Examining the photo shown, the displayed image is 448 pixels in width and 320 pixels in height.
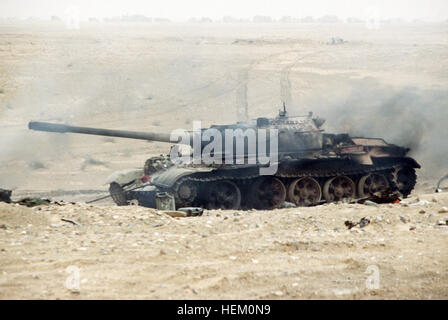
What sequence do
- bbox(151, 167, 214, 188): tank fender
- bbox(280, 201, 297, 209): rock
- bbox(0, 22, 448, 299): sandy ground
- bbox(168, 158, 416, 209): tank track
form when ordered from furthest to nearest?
bbox(280, 201, 297, 209): rock → bbox(168, 158, 416, 209): tank track → bbox(151, 167, 214, 188): tank fender → bbox(0, 22, 448, 299): sandy ground

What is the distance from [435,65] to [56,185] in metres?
28.4

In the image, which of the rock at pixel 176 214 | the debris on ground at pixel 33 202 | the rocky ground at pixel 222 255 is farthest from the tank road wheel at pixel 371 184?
the debris on ground at pixel 33 202

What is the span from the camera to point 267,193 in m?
16.3

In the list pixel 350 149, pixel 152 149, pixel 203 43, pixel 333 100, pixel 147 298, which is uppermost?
pixel 203 43

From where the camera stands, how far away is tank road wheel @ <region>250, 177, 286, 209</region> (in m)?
16.2

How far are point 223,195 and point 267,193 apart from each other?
121 cm

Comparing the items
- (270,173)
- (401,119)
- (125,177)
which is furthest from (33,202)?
(401,119)

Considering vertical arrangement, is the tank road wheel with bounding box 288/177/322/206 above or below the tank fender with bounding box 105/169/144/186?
below

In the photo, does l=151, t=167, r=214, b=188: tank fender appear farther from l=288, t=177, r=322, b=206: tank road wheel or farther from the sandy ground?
l=288, t=177, r=322, b=206: tank road wheel

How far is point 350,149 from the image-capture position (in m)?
17.2

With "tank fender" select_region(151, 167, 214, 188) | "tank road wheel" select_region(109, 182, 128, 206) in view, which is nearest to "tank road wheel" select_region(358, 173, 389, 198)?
"tank fender" select_region(151, 167, 214, 188)

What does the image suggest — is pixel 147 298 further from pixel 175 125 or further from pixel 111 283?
pixel 175 125

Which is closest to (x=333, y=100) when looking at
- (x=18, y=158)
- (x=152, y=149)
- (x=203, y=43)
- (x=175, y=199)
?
(x=152, y=149)

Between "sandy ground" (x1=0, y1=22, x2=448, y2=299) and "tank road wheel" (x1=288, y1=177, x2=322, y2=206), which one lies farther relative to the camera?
"tank road wheel" (x1=288, y1=177, x2=322, y2=206)
